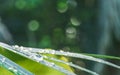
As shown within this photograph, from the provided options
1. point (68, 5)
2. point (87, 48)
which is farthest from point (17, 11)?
point (87, 48)

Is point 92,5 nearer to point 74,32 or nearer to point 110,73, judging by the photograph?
point 74,32

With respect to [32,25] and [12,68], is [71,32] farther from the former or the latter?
[12,68]

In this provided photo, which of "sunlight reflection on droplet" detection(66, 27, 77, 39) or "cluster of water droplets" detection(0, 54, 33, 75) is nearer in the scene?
"cluster of water droplets" detection(0, 54, 33, 75)

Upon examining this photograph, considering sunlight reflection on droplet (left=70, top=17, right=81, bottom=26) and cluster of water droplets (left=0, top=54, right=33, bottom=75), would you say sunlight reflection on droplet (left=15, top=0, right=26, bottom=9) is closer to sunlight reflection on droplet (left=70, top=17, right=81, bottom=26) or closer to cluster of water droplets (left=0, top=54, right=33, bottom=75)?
sunlight reflection on droplet (left=70, top=17, right=81, bottom=26)

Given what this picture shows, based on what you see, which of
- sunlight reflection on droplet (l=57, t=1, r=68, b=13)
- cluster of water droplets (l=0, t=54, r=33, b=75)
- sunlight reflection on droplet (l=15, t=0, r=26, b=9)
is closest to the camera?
cluster of water droplets (l=0, t=54, r=33, b=75)

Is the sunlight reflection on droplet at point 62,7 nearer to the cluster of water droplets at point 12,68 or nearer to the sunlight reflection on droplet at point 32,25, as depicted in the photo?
the sunlight reflection on droplet at point 32,25

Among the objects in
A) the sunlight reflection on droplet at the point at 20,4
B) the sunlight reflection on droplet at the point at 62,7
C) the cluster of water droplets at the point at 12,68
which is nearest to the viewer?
the cluster of water droplets at the point at 12,68

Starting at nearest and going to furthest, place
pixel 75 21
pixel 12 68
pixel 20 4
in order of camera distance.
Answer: pixel 12 68 < pixel 20 4 < pixel 75 21

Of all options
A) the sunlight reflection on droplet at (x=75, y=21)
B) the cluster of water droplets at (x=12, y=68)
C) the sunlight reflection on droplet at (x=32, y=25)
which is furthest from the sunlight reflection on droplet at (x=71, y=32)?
the cluster of water droplets at (x=12, y=68)

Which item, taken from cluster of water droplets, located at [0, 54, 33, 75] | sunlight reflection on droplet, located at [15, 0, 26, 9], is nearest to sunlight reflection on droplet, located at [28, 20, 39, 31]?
sunlight reflection on droplet, located at [15, 0, 26, 9]

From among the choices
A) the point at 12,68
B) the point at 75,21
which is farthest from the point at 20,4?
the point at 12,68

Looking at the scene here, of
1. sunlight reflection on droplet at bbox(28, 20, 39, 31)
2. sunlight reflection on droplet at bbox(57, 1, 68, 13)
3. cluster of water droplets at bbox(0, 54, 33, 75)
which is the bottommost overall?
sunlight reflection on droplet at bbox(28, 20, 39, 31)
